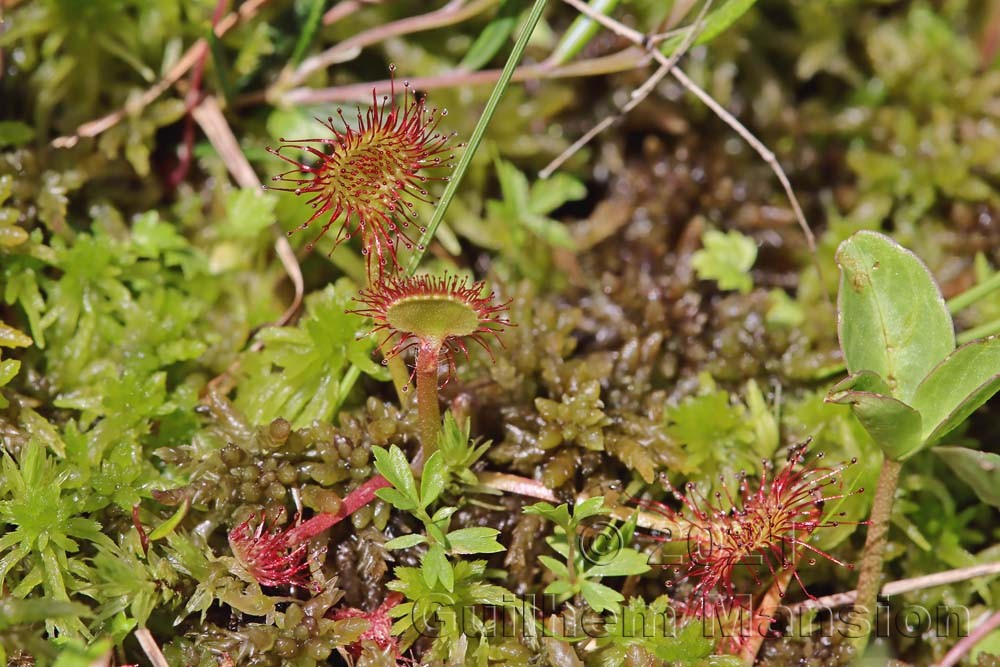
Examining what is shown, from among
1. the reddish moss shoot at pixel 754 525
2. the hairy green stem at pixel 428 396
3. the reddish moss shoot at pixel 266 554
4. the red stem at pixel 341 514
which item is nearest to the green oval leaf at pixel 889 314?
the reddish moss shoot at pixel 754 525

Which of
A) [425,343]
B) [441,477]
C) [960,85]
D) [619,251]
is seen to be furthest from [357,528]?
[960,85]

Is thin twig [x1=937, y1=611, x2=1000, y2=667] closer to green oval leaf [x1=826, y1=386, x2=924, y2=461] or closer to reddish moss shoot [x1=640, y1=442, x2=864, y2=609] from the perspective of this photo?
reddish moss shoot [x1=640, y1=442, x2=864, y2=609]

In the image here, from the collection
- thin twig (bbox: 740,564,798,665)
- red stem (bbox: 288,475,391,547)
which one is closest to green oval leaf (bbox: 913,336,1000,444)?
thin twig (bbox: 740,564,798,665)

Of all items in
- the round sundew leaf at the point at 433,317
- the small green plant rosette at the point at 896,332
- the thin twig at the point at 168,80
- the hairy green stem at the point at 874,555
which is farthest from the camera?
the thin twig at the point at 168,80

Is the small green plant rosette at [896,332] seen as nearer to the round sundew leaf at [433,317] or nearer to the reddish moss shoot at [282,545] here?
the round sundew leaf at [433,317]

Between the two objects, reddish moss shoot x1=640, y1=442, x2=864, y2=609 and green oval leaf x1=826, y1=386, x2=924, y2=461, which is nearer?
green oval leaf x1=826, y1=386, x2=924, y2=461
